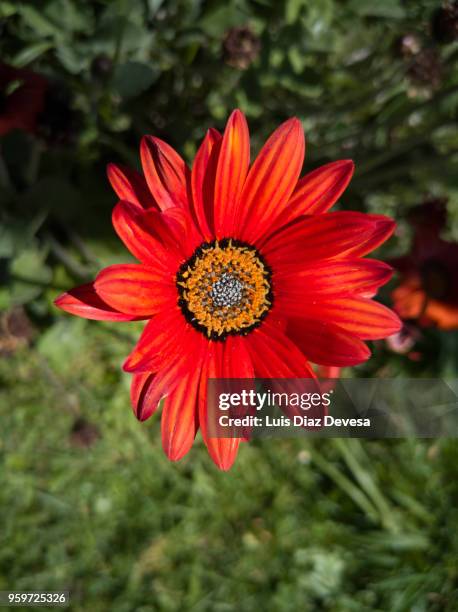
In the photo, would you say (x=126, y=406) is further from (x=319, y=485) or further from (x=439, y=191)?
(x=439, y=191)

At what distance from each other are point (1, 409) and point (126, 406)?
1.75ft

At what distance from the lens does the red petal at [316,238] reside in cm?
120

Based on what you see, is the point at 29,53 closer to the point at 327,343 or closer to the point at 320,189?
the point at 320,189

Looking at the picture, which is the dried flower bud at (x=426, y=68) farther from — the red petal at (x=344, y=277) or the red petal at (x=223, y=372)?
the red petal at (x=223, y=372)

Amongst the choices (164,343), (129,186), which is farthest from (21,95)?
(164,343)

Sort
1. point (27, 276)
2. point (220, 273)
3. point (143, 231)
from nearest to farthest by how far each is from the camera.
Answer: point (143, 231)
point (220, 273)
point (27, 276)

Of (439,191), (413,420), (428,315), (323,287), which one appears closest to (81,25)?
(323,287)

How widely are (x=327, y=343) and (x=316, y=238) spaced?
0.72ft

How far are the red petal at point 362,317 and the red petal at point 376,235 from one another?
0.10 meters

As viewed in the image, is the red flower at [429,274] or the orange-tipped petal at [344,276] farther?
the red flower at [429,274]

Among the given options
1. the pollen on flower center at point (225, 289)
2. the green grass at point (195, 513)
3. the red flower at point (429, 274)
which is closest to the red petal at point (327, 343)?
the pollen on flower center at point (225, 289)

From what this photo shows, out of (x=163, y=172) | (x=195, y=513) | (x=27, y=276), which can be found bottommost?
(x=195, y=513)

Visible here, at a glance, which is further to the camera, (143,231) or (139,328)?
(139,328)

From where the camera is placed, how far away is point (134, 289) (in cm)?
116
